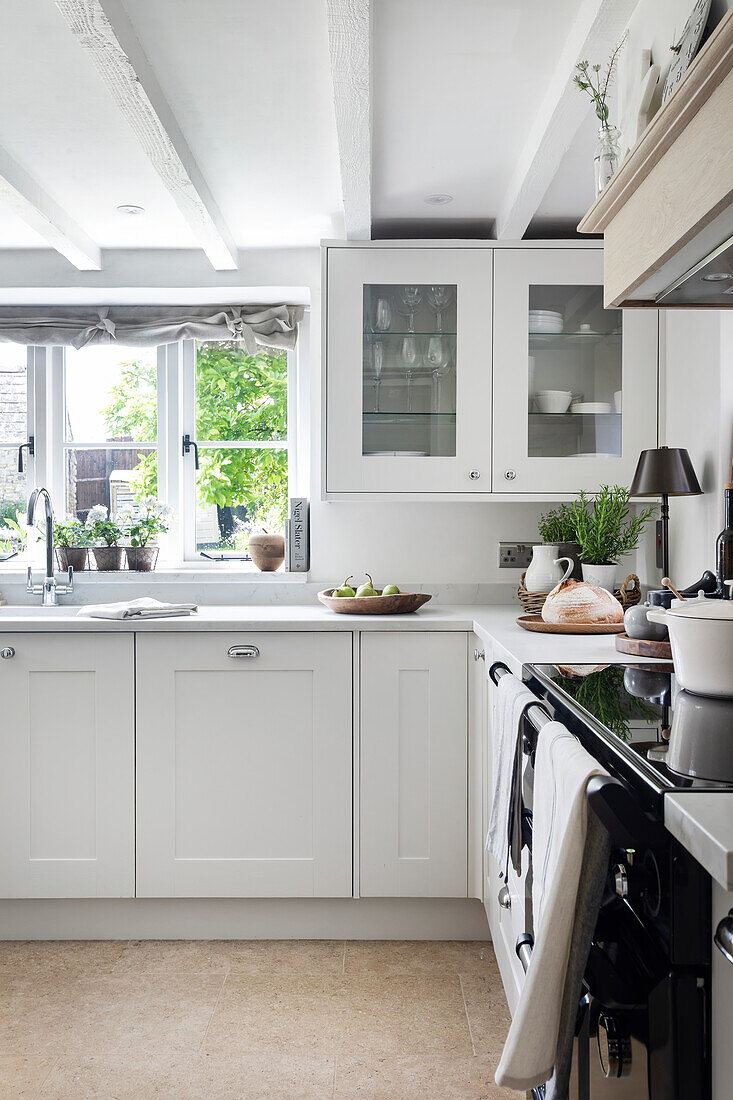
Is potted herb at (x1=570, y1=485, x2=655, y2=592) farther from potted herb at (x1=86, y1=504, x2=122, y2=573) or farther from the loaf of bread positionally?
potted herb at (x1=86, y1=504, x2=122, y2=573)

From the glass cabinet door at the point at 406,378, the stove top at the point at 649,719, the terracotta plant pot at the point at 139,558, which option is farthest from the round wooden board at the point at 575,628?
the terracotta plant pot at the point at 139,558

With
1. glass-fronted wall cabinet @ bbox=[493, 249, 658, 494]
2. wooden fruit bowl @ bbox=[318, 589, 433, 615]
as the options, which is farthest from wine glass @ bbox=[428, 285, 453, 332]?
wooden fruit bowl @ bbox=[318, 589, 433, 615]

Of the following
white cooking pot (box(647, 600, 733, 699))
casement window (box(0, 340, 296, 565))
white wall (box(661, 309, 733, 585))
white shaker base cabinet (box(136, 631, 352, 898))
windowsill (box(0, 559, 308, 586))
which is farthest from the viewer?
casement window (box(0, 340, 296, 565))

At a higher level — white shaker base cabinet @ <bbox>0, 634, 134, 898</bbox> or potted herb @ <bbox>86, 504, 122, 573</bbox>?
potted herb @ <bbox>86, 504, 122, 573</bbox>

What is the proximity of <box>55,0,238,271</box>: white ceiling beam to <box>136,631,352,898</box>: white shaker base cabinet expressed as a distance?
1296 mm

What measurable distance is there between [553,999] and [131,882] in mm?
1863

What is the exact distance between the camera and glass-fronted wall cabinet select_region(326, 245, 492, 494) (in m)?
2.85

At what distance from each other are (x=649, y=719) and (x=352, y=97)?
1507 millimetres

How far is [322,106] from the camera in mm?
2127

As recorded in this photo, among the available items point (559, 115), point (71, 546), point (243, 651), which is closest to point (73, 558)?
point (71, 546)

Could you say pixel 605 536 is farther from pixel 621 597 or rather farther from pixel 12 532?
pixel 12 532

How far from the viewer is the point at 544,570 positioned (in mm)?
2760

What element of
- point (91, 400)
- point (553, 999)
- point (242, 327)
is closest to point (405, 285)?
point (242, 327)

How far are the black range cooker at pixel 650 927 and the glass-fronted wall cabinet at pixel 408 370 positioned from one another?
5.70ft
